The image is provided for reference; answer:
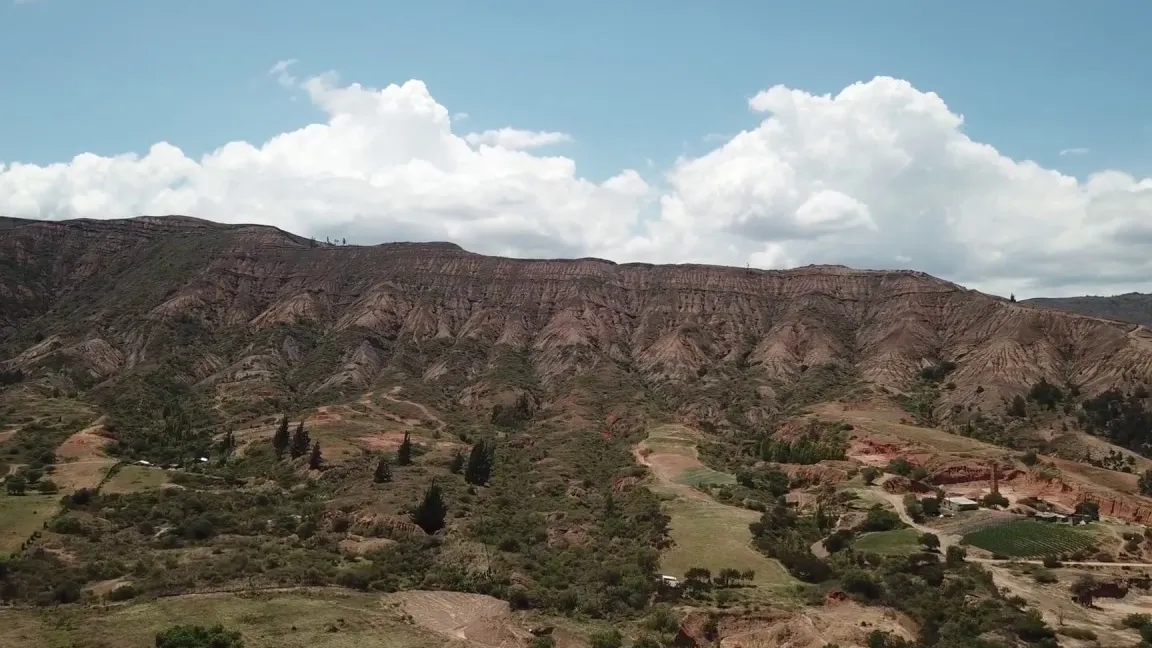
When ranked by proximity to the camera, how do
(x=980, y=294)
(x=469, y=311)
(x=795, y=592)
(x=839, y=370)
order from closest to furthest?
(x=795, y=592)
(x=839, y=370)
(x=980, y=294)
(x=469, y=311)

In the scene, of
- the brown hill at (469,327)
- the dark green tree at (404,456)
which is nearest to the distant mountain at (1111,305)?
the brown hill at (469,327)

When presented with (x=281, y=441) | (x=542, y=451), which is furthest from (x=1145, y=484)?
(x=281, y=441)

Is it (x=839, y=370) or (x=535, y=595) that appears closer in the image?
(x=535, y=595)

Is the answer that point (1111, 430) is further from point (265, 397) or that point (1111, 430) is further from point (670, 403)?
point (265, 397)

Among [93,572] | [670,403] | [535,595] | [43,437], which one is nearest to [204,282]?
[43,437]

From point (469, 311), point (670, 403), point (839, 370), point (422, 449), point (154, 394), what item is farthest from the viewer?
point (469, 311)

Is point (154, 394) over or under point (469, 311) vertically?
under

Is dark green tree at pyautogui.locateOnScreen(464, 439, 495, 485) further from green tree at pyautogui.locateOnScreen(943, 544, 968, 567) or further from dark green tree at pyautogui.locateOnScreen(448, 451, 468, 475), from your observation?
green tree at pyautogui.locateOnScreen(943, 544, 968, 567)

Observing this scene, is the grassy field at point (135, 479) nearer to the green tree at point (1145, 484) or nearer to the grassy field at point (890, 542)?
the grassy field at point (890, 542)
